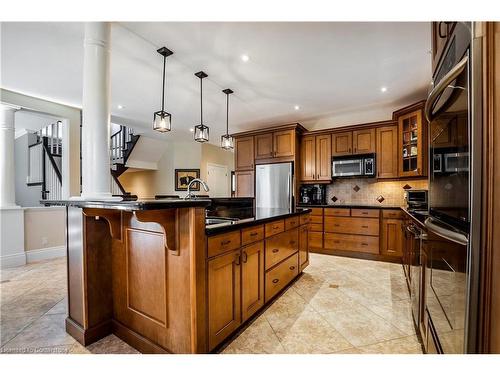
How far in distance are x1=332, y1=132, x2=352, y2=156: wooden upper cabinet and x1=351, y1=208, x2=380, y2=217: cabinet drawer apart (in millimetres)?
1107

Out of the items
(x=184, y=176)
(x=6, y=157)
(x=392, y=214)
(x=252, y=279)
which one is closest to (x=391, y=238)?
(x=392, y=214)

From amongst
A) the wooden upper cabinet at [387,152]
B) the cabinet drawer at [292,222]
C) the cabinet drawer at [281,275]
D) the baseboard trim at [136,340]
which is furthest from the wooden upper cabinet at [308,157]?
the baseboard trim at [136,340]

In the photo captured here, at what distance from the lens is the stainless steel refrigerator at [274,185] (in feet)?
15.1

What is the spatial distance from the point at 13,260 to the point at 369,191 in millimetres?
6161

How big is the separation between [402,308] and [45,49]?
458 centimetres

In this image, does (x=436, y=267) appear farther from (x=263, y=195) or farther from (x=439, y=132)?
(x=263, y=195)

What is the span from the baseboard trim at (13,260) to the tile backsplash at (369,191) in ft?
18.0

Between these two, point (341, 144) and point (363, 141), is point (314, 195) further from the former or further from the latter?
point (363, 141)

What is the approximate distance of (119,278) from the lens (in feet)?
5.79

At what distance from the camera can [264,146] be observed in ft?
16.4

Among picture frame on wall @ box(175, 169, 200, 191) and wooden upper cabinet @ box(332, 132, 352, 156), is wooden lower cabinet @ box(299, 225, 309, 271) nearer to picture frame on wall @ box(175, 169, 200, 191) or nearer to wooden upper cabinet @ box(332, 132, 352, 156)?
wooden upper cabinet @ box(332, 132, 352, 156)

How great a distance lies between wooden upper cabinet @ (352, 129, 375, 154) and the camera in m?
4.14

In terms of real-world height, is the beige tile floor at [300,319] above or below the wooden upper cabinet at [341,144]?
below

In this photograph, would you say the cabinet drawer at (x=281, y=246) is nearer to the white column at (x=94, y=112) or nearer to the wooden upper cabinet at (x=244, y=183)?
the white column at (x=94, y=112)
